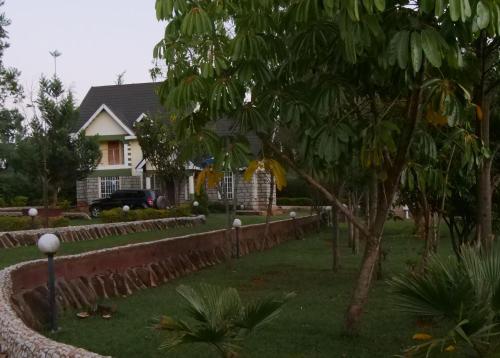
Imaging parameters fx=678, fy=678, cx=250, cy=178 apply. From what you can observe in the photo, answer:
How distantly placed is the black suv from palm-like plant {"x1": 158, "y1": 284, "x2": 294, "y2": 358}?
26.9 metres

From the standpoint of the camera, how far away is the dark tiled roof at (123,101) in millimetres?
39344

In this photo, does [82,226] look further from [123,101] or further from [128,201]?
[123,101]

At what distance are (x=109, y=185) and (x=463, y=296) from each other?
36188 millimetres

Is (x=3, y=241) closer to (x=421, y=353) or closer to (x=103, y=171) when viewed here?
(x=421, y=353)

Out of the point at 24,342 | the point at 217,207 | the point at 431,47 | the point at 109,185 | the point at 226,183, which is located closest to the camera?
the point at 431,47

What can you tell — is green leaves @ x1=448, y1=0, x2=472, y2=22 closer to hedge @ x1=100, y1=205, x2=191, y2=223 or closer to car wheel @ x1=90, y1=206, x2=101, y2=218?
hedge @ x1=100, y1=205, x2=191, y2=223

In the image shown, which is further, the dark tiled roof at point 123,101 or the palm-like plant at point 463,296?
the dark tiled roof at point 123,101

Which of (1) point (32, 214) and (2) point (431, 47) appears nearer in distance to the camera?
(2) point (431, 47)

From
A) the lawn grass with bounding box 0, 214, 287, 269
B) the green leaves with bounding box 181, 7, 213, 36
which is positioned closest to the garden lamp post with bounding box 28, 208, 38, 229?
the lawn grass with bounding box 0, 214, 287, 269

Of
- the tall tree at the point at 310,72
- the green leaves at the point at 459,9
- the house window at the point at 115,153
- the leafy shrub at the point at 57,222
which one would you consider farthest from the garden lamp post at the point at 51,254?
the house window at the point at 115,153

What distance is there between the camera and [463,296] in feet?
15.8

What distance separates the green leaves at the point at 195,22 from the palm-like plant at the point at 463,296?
2.61m

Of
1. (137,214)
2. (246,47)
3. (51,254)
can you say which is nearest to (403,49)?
(246,47)

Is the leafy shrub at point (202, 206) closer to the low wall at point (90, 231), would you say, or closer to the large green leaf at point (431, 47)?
the low wall at point (90, 231)
